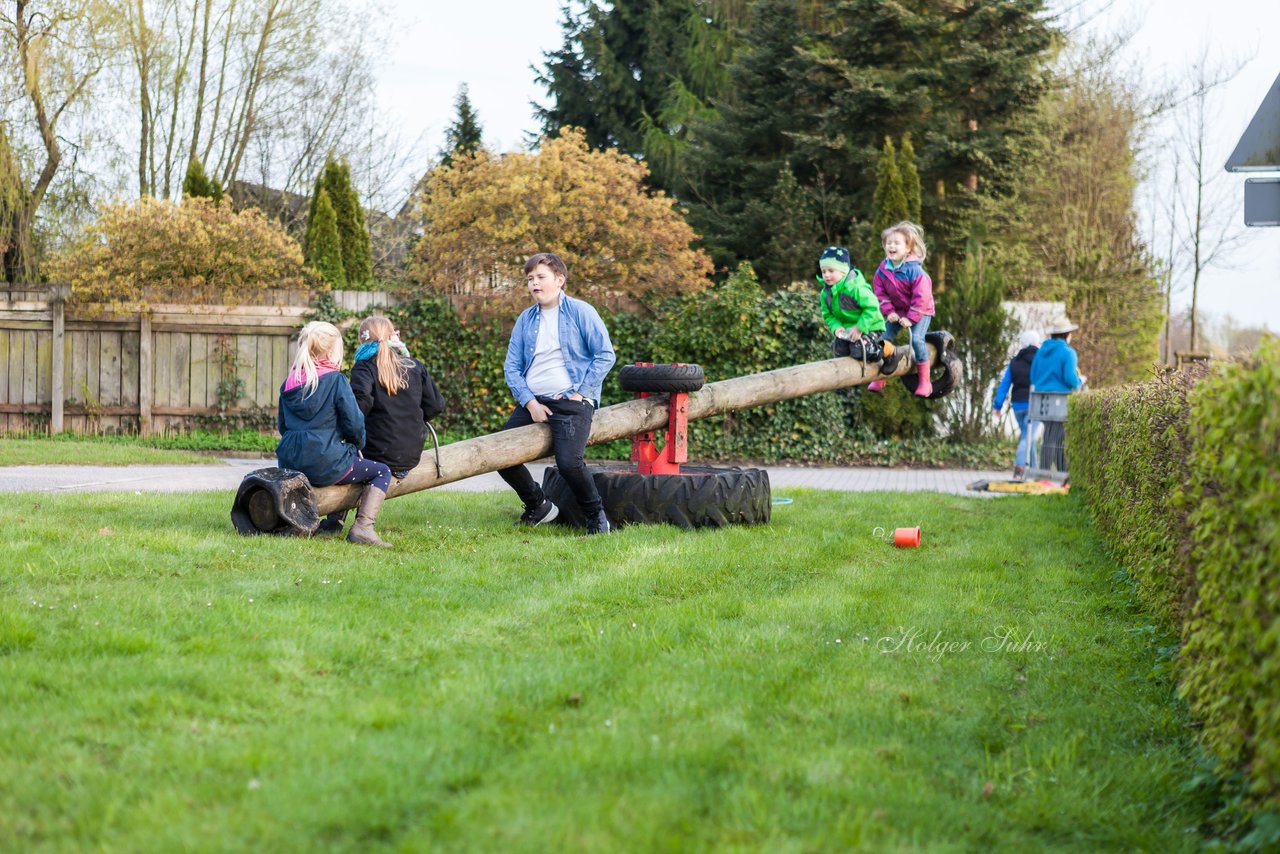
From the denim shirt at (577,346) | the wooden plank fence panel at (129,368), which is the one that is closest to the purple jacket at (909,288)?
the denim shirt at (577,346)

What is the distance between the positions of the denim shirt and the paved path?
3.97 meters

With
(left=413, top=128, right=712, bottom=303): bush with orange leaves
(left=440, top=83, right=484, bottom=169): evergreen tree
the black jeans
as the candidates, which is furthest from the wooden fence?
(left=440, top=83, right=484, bottom=169): evergreen tree

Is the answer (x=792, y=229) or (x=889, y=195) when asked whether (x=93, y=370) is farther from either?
(x=792, y=229)

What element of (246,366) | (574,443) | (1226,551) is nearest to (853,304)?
(574,443)

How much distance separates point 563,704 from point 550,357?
470cm

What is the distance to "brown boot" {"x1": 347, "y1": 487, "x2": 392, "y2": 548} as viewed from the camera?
7953 millimetres

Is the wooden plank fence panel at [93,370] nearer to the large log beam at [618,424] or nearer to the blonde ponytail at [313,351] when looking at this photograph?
the large log beam at [618,424]

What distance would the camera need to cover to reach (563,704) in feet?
14.3

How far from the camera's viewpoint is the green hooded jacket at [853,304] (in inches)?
393

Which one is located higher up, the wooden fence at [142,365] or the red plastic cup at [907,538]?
the wooden fence at [142,365]

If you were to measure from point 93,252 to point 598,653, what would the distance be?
16.8m

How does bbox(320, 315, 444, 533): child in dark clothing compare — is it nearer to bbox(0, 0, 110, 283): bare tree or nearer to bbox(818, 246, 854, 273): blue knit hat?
bbox(818, 246, 854, 273): blue knit hat

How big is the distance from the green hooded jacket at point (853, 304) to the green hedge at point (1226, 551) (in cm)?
397

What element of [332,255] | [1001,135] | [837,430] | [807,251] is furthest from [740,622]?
[1001,135]
